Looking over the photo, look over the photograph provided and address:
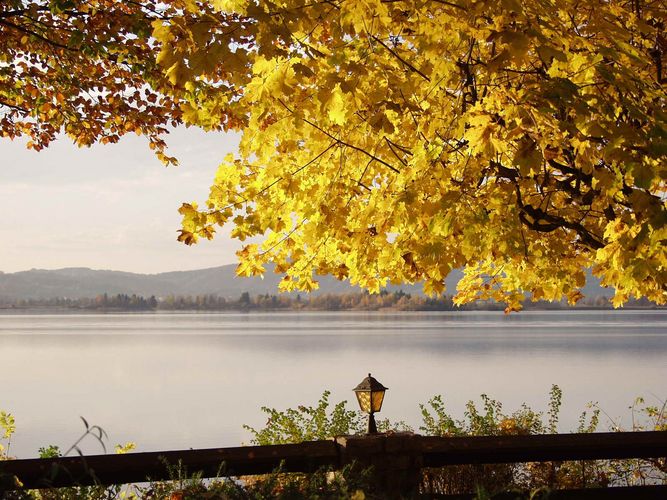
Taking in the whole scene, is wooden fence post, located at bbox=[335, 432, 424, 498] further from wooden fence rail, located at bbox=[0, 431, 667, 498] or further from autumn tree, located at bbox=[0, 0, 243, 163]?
autumn tree, located at bbox=[0, 0, 243, 163]

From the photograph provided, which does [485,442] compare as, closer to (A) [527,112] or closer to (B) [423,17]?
(A) [527,112]

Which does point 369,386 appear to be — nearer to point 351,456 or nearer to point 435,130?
point 351,456

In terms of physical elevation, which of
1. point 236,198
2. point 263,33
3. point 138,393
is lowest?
point 138,393

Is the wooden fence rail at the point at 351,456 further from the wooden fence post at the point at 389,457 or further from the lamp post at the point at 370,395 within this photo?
the lamp post at the point at 370,395

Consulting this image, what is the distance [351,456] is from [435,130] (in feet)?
12.0

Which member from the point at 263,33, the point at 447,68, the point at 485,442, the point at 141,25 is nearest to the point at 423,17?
the point at 447,68

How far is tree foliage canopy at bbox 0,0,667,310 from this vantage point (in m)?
5.58

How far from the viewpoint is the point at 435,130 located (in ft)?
26.9

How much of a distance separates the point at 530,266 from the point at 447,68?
14.8ft

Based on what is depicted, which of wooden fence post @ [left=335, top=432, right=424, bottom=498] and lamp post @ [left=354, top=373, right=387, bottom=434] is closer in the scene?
wooden fence post @ [left=335, top=432, right=424, bottom=498]

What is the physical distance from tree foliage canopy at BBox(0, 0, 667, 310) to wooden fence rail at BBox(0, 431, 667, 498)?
1.78 meters

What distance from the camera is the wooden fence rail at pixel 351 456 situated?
259 inches

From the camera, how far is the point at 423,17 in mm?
6809

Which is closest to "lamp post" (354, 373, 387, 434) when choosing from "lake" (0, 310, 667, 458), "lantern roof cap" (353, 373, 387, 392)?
"lantern roof cap" (353, 373, 387, 392)
